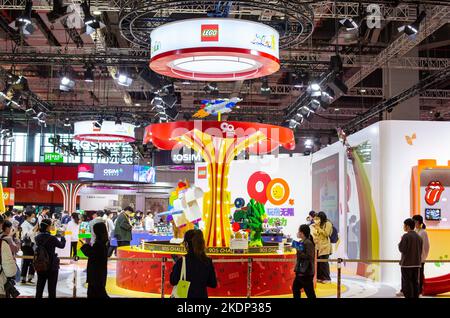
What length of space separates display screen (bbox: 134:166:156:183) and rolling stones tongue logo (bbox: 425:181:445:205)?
718 inches

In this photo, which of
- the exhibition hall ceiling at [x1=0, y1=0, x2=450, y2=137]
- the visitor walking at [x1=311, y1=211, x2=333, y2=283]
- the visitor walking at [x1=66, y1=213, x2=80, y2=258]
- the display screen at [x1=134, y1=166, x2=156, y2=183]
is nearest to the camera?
the exhibition hall ceiling at [x1=0, y1=0, x2=450, y2=137]

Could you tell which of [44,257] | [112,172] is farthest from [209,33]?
[112,172]

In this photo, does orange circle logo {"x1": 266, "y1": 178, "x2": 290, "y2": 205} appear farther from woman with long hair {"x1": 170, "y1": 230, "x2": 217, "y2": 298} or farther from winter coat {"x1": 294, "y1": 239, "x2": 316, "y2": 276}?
woman with long hair {"x1": 170, "y1": 230, "x2": 217, "y2": 298}

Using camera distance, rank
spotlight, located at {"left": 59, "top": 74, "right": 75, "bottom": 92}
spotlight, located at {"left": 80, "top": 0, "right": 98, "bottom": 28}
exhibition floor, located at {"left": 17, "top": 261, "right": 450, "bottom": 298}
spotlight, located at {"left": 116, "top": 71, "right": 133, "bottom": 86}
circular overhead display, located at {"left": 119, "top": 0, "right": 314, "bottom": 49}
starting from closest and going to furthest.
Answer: circular overhead display, located at {"left": 119, "top": 0, "right": 314, "bottom": 49} < exhibition floor, located at {"left": 17, "top": 261, "right": 450, "bottom": 298} < spotlight, located at {"left": 80, "top": 0, "right": 98, "bottom": 28} < spotlight, located at {"left": 116, "top": 71, "right": 133, "bottom": 86} < spotlight, located at {"left": 59, "top": 74, "right": 75, "bottom": 92}

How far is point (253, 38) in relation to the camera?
7590mm

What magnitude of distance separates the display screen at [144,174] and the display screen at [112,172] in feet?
0.64

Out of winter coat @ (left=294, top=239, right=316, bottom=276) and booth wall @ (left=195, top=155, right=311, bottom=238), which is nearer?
winter coat @ (left=294, top=239, right=316, bottom=276)

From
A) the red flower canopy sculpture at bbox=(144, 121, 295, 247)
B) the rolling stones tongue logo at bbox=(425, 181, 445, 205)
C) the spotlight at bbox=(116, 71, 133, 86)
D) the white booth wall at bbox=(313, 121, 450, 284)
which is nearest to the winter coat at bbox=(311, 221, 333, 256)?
the white booth wall at bbox=(313, 121, 450, 284)

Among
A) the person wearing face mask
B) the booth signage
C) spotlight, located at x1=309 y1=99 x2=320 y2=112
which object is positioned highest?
spotlight, located at x1=309 y1=99 x2=320 y2=112

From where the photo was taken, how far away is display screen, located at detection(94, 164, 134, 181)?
27312 mm

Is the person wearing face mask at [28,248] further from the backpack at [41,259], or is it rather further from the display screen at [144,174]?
the display screen at [144,174]

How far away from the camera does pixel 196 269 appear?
14.7ft

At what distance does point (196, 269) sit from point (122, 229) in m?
7.62

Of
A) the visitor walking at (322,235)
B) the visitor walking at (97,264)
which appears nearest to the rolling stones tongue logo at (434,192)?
the visitor walking at (322,235)
